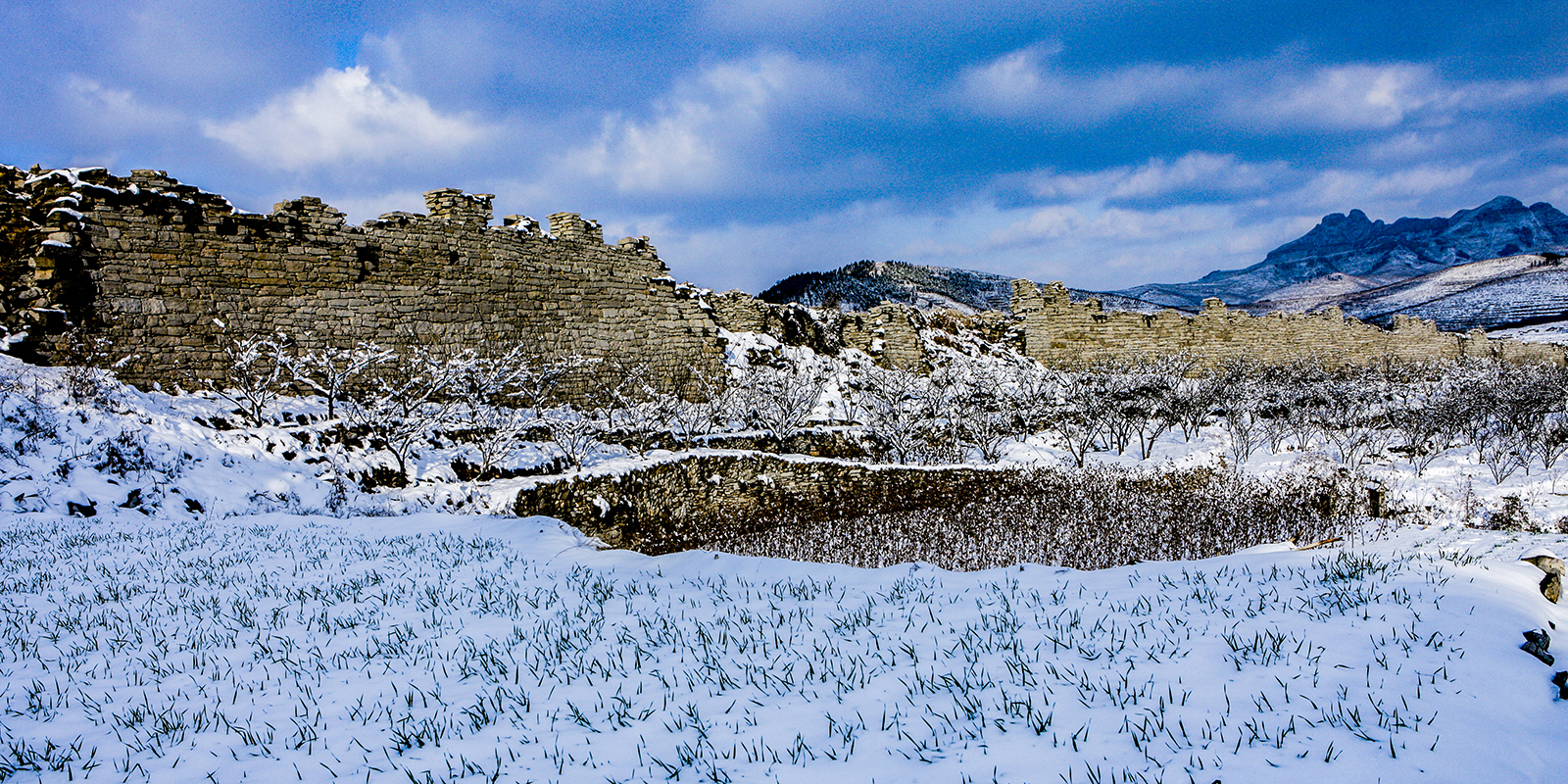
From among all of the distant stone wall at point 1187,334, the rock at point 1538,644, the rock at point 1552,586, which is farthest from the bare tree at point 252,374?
the distant stone wall at point 1187,334


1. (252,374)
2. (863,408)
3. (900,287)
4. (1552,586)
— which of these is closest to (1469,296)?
(900,287)

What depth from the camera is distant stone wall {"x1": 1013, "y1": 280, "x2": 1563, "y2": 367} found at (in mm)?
26391

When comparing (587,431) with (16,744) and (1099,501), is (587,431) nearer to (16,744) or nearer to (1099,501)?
(1099,501)

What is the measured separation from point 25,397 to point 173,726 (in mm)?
10384

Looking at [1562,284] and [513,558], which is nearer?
[513,558]

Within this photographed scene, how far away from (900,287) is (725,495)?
120ft

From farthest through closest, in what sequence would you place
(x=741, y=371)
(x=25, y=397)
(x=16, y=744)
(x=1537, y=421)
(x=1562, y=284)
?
(x=1562, y=284), (x=741, y=371), (x=1537, y=421), (x=25, y=397), (x=16, y=744)

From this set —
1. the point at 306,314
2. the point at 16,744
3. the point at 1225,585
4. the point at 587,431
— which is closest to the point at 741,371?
the point at 587,431

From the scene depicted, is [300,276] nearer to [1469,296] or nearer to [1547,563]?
[1547,563]

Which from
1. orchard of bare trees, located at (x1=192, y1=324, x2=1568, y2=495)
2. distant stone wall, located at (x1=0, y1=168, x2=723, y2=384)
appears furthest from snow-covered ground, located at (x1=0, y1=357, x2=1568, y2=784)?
distant stone wall, located at (x1=0, y1=168, x2=723, y2=384)

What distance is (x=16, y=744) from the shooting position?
300 centimetres

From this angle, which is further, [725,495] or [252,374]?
[725,495]

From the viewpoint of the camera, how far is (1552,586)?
4094mm

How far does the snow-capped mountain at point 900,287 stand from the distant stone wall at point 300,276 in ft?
77.4
